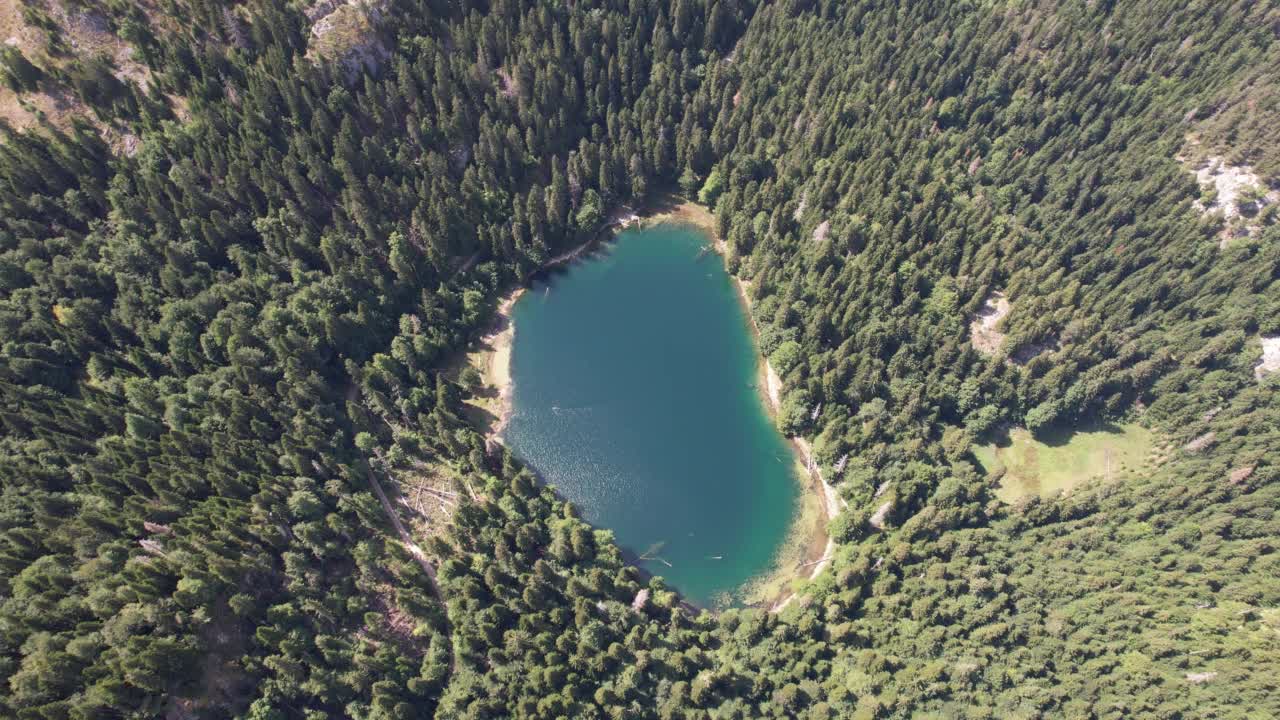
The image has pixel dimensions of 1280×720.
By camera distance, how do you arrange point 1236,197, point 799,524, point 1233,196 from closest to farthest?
point 799,524, point 1236,197, point 1233,196

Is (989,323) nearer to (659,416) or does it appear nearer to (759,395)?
(759,395)

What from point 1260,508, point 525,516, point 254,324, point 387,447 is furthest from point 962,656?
point 254,324

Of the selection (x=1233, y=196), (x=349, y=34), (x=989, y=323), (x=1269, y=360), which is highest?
(x=349, y=34)

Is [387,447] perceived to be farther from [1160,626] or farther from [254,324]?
[1160,626]

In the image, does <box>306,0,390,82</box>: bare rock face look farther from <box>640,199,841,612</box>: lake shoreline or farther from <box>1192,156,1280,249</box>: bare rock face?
<box>1192,156,1280,249</box>: bare rock face

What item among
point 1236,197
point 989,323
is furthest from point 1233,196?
point 989,323

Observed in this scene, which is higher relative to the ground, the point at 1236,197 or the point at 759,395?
the point at 1236,197

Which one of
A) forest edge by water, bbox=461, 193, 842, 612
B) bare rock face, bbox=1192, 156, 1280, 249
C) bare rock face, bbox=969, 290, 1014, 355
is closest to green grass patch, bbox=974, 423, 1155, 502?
bare rock face, bbox=969, 290, 1014, 355
